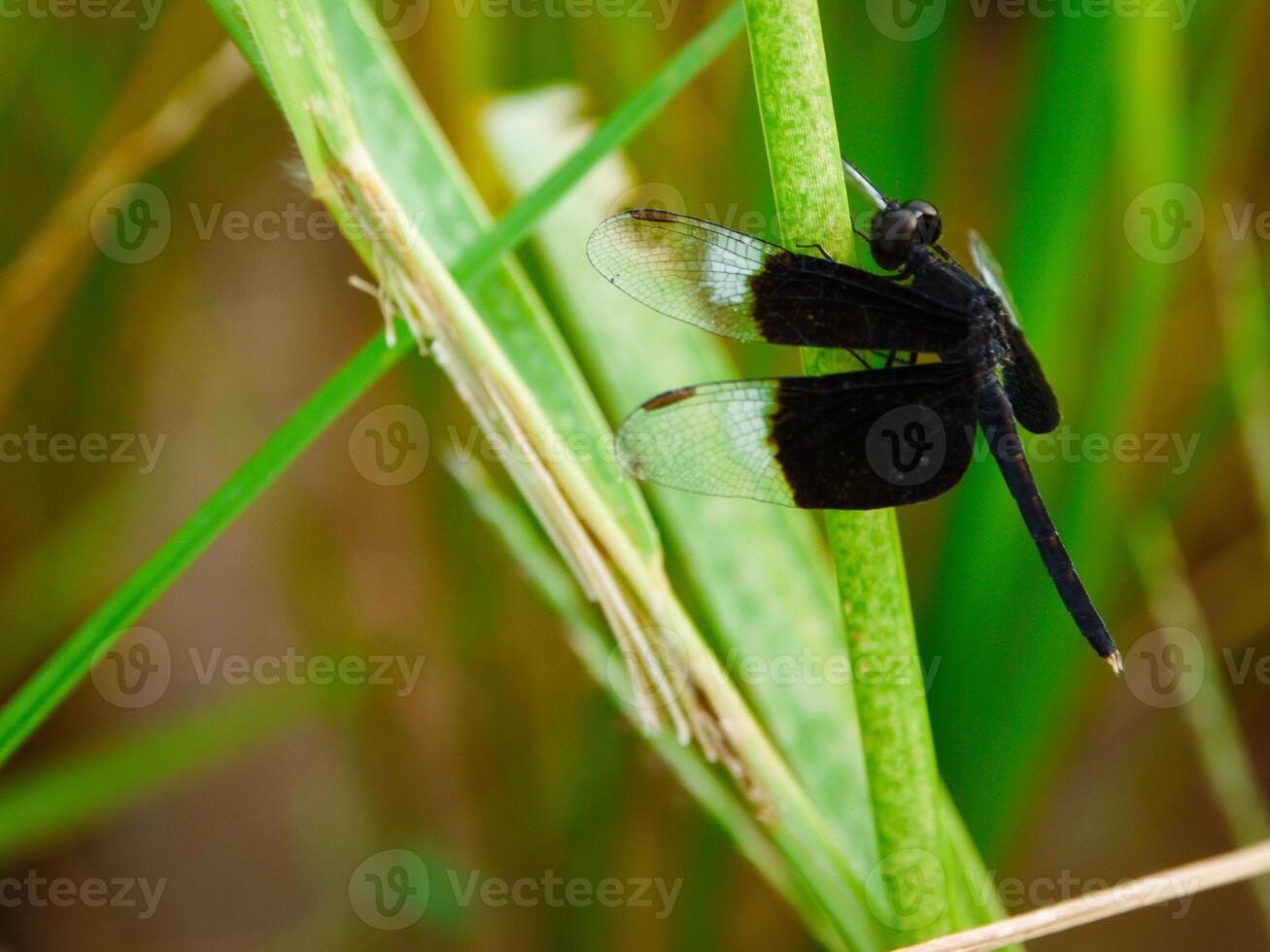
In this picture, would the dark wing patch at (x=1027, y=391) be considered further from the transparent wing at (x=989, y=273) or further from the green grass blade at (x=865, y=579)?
the green grass blade at (x=865, y=579)

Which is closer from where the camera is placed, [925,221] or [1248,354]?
[925,221]

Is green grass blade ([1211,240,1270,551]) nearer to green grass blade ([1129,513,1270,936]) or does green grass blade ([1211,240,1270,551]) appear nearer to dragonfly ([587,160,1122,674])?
green grass blade ([1129,513,1270,936])

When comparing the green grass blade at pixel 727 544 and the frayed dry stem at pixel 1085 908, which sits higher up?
the green grass blade at pixel 727 544

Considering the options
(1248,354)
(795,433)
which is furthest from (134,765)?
(1248,354)

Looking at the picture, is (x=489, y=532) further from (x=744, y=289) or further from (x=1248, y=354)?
(x=1248, y=354)

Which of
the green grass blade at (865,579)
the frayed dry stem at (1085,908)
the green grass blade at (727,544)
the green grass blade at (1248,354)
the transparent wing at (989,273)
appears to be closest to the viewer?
the green grass blade at (865,579)

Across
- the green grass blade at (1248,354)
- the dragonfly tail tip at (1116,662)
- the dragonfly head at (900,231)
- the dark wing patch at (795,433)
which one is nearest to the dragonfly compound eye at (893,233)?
the dragonfly head at (900,231)

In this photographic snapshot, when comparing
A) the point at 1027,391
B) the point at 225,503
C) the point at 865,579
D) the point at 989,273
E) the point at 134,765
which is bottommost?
the point at 134,765

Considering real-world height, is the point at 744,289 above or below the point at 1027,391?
above

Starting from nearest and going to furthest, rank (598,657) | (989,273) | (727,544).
Answer: (989,273)
(727,544)
(598,657)

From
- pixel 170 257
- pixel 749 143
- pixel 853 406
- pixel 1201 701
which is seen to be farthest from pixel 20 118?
pixel 1201 701
